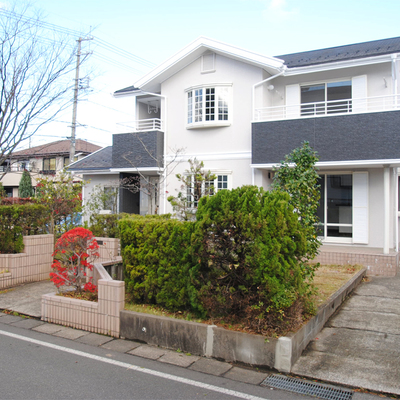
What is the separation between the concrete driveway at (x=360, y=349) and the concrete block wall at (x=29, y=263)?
694 centimetres

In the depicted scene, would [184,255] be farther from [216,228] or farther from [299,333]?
[299,333]

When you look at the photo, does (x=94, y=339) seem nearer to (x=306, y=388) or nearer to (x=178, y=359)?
(x=178, y=359)

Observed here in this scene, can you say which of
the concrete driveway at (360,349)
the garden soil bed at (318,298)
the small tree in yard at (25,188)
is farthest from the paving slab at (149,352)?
the small tree in yard at (25,188)

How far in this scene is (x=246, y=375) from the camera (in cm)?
495

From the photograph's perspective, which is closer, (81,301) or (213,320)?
(213,320)

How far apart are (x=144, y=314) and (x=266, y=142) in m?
8.29

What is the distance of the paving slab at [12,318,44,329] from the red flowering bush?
0.70 metres

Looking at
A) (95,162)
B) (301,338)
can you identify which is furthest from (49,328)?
(95,162)

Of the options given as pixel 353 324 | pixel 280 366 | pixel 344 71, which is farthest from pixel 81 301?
pixel 344 71

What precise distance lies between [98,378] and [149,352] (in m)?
1.00

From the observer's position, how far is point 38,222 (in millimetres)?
10773

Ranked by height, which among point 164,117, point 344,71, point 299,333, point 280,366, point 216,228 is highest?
point 344,71

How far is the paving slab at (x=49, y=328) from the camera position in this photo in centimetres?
650

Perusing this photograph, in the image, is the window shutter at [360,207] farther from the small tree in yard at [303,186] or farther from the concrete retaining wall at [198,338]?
the concrete retaining wall at [198,338]
